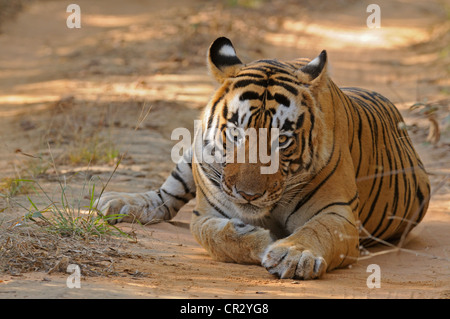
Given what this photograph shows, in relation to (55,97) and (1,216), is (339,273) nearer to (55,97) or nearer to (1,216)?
(1,216)

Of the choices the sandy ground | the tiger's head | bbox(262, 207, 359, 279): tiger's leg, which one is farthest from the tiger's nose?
the sandy ground

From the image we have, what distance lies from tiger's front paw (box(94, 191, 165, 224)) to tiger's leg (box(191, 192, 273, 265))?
36.6 inches

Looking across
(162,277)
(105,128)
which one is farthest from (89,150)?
(162,277)

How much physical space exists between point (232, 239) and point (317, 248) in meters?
0.55

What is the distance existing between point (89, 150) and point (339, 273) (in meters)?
3.55

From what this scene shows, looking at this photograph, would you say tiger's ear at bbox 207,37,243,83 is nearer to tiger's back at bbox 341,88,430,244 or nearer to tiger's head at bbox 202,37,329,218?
tiger's head at bbox 202,37,329,218

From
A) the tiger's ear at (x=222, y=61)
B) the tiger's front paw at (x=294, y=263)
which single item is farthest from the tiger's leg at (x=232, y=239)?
the tiger's ear at (x=222, y=61)

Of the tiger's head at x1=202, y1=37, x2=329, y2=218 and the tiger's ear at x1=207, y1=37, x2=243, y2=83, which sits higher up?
the tiger's ear at x1=207, y1=37, x2=243, y2=83

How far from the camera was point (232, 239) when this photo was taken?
4.32 meters

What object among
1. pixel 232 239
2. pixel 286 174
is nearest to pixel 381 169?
pixel 286 174

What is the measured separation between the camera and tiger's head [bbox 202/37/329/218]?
4.07 metres

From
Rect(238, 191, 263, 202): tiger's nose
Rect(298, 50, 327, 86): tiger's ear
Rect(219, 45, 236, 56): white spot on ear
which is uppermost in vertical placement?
Rect(219, 45, 236, 56): white spot on ear

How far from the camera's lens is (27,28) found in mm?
15289

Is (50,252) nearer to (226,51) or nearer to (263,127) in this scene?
(263,127)
